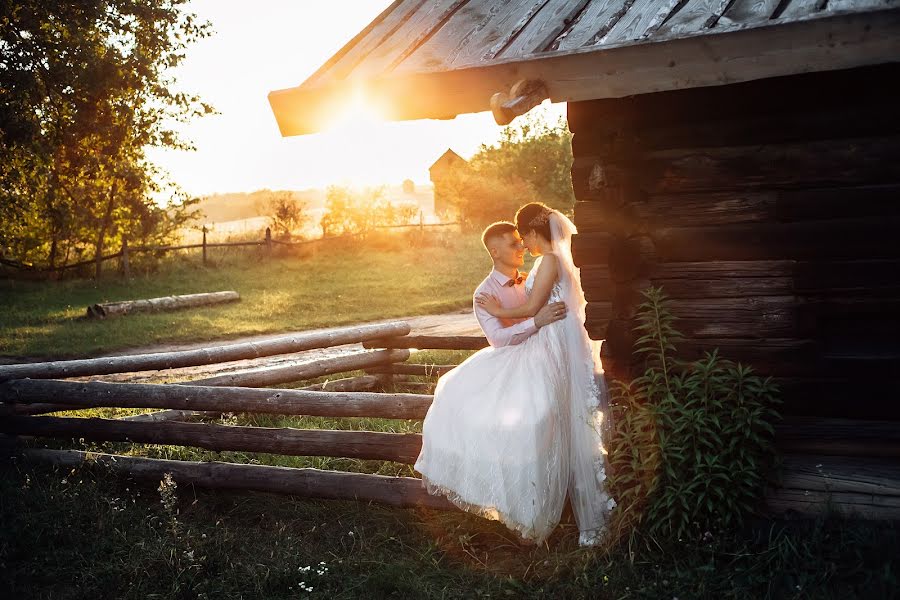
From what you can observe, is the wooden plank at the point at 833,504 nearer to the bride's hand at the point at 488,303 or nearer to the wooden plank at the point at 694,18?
the bride's hand at the point at 488,303

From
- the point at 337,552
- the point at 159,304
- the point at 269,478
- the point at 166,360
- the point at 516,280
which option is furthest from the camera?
the point at 159,304

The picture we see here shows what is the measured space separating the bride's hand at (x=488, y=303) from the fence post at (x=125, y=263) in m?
18.3

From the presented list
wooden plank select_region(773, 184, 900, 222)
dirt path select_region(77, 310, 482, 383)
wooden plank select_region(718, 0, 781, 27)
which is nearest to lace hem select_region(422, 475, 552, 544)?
wooden plank select_region(773, 184, 900, 222)

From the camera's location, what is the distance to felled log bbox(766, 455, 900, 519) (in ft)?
13.8

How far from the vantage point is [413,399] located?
5750 millimetres

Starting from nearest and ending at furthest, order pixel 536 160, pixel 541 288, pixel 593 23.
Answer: pixel 593 23, pixel 541 288, pixel 536 160

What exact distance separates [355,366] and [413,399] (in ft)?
13.3

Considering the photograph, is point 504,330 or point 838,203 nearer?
point 838,203

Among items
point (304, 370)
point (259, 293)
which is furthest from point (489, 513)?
point (259, 293)

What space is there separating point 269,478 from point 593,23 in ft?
12.5

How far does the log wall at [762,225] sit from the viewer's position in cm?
431

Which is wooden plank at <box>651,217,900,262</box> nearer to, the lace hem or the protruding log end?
the protruding log end

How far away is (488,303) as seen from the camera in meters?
5.38

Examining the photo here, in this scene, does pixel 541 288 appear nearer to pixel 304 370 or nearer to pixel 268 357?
pixel 304 370
